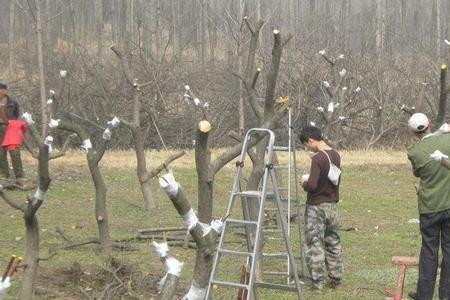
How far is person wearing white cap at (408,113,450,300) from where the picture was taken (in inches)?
272

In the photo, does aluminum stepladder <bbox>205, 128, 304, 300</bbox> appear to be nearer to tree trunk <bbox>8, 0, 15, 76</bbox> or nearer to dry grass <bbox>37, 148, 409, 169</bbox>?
dry grass <bbox>37, 148, 409, 169</bbox>

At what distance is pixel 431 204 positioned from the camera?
6.93 m

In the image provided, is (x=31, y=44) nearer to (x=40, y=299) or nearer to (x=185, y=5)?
(x=185, y=5)

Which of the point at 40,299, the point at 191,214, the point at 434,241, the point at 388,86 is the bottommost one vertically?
the point at 388,86

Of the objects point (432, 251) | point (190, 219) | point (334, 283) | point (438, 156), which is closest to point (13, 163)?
point (334, 283)

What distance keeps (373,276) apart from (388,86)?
20.7 meters

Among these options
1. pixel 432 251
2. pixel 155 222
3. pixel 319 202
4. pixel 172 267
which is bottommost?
pixel 155 222

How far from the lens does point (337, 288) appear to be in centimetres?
800

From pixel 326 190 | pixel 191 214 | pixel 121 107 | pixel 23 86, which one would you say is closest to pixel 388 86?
pixel 121 107

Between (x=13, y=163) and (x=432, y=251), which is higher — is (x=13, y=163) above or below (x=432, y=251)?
below

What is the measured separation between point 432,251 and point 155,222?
569cm

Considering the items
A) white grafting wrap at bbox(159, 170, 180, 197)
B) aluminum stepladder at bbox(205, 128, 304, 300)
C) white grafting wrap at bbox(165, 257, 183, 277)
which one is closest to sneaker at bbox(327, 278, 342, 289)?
aluminum stepladder at bbox(205, 128, 304, 300)

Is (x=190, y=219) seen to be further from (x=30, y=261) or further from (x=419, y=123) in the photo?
(x=419, y=123)

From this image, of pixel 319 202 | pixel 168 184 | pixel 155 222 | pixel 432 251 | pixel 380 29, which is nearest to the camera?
pixel 168 184
